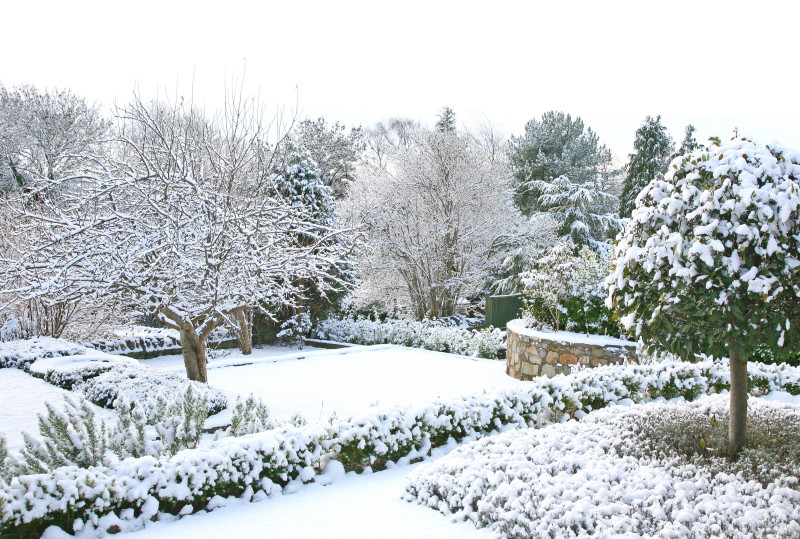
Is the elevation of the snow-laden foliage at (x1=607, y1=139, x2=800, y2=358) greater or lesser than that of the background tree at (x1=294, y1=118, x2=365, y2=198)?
lesser

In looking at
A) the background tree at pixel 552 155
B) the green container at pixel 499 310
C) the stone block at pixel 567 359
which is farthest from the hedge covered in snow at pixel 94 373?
the background tree at pixel 552 155

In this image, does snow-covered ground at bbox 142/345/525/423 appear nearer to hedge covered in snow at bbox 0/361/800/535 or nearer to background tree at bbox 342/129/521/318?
hedge covered in snow at bbox 0/361/800/535

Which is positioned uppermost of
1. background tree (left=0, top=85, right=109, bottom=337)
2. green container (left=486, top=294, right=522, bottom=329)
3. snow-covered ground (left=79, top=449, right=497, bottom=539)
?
background tree (left=0, top=85, right=109, bottom=337)

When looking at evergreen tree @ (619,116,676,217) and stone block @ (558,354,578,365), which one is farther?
evergreen tree @ (619,116,676,217)

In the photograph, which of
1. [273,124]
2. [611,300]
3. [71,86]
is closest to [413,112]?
[71,86]

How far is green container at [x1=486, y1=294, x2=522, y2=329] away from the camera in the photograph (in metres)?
14.4

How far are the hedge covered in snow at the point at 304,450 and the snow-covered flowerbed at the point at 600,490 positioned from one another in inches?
23.8

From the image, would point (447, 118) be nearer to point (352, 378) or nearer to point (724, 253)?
point (352, 378)

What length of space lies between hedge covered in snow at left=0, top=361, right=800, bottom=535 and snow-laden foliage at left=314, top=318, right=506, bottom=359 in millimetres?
5005

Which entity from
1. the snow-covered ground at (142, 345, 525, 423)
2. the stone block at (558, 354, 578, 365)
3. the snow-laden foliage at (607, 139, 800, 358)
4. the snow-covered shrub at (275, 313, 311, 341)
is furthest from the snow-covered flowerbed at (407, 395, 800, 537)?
the snow-covered shrub at (275, 313, 311, 341)

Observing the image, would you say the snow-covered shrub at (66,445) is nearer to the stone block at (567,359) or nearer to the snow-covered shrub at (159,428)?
the snow-covered shrub at (159,428)

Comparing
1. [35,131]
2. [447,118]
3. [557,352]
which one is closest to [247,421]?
[557,352]

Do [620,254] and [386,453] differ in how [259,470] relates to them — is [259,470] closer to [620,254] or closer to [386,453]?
[386,453]

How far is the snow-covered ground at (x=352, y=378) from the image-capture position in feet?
22.4
